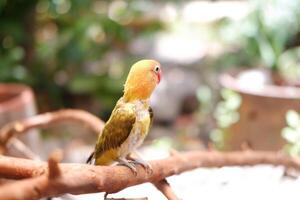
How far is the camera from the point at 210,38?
10.6 feet

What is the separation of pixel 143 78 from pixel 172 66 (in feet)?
8.26

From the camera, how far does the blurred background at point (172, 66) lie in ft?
4.82

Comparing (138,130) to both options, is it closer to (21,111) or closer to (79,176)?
(79,176)

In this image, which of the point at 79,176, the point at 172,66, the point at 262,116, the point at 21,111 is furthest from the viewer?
the point at 172,66

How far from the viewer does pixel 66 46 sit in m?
2.34

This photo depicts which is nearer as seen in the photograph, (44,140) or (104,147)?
(104,147)

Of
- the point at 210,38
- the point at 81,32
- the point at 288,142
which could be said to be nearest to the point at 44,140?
the point at 81,32

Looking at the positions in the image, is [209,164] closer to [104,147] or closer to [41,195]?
[104,147]

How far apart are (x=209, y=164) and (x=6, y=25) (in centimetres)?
172

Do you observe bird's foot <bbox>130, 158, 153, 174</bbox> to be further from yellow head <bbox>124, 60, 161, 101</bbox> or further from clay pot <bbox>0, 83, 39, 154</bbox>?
clay pot <bbox>0, 83, 39, 154</bbox>

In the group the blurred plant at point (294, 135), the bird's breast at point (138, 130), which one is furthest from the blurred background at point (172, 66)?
the bird's breast at point (138, 130)

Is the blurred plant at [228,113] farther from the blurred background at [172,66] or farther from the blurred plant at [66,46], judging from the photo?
the blurred plant at [66,46]

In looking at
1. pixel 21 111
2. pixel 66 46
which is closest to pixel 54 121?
pixel 21 111

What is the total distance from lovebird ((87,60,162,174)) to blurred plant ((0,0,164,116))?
1505mm
